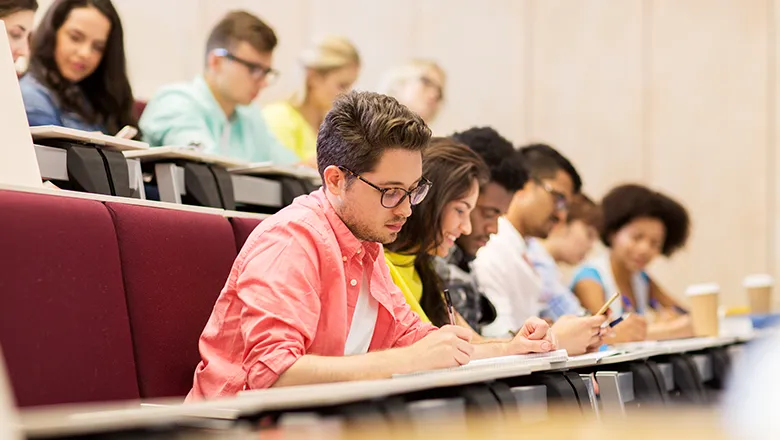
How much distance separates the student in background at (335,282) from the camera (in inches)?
65.8

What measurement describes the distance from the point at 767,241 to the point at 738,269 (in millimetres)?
228

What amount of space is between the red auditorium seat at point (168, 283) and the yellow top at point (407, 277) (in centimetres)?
45

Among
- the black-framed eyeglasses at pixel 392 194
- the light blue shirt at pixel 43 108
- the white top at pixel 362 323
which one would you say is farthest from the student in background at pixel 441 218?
→ the light blue shirt at pixel 43 108

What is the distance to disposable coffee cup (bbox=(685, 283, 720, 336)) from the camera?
3475 millimetres

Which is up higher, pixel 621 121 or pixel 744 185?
pixel 621 121

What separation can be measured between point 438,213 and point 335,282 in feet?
1.90

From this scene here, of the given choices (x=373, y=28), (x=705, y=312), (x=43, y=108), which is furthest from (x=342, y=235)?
(x=373, y=28)

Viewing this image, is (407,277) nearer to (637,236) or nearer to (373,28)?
(637,236)

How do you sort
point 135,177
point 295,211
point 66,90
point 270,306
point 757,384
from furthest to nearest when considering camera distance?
point 66,90 → point 135,177 → point 295,211 → point 270,306 → point 757,384

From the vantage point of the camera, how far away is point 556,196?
3.54m

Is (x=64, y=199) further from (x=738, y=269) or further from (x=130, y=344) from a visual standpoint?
(x=738, y=269)

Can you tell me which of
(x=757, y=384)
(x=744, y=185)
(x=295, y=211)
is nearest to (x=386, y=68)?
(x=744, y=185)

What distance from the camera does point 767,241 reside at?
581cm

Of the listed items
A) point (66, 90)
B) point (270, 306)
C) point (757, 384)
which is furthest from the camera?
point (66, 90)
